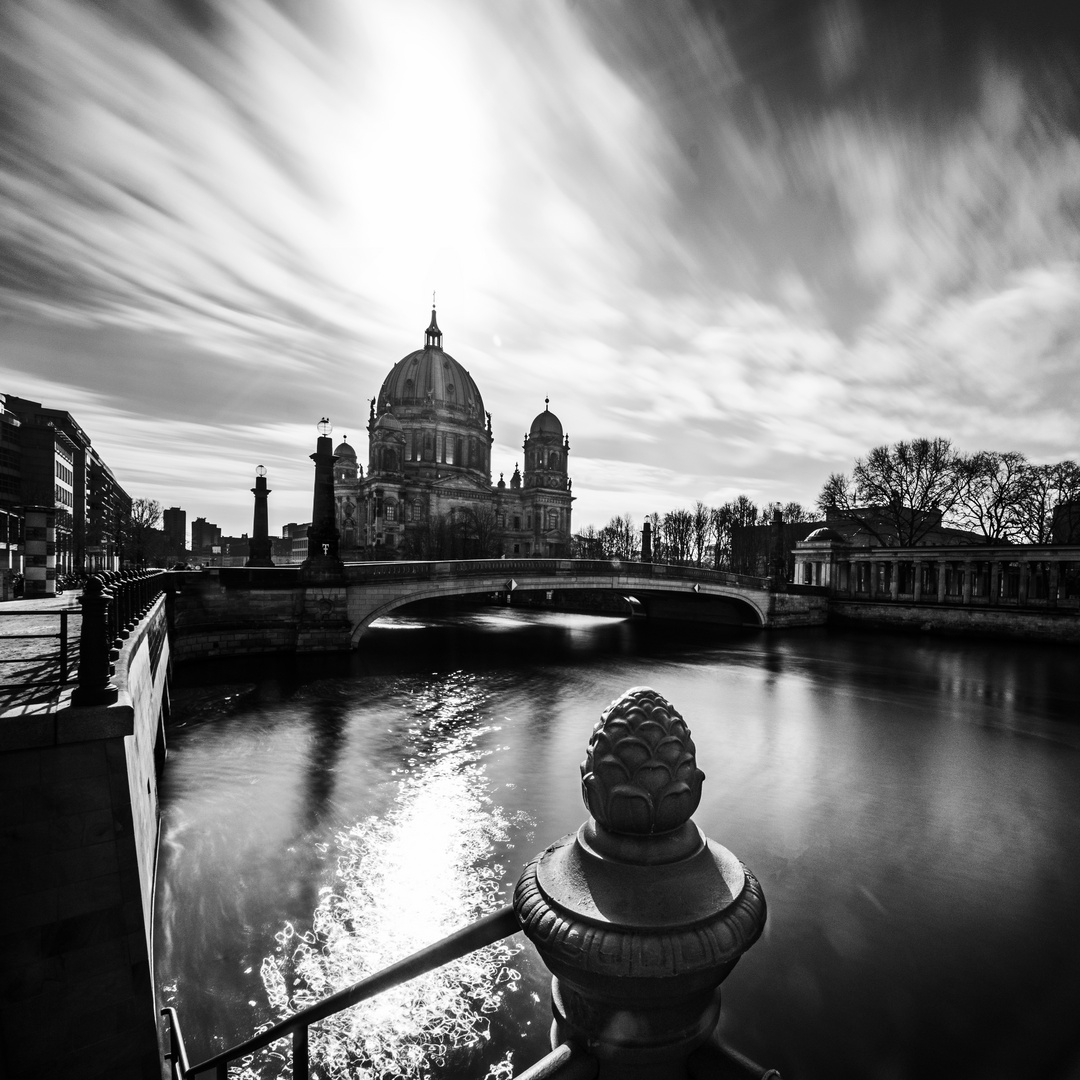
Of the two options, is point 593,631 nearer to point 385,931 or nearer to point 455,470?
point 385,931

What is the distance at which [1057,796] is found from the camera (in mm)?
11047

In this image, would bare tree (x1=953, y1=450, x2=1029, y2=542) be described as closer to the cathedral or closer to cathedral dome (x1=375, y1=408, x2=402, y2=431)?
the cathedral

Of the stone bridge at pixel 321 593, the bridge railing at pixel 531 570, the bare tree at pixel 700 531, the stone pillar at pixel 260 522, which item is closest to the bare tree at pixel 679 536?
the bare tree at pixel 700 531

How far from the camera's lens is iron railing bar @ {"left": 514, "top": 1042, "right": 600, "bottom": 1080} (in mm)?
1775

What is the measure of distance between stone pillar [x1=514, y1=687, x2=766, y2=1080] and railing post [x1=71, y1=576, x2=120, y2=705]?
3.65 metres

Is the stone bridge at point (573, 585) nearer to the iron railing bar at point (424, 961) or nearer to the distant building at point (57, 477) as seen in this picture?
the iron railing bar at point (424, 961)

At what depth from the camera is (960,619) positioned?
111 feet

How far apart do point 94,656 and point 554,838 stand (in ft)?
22.5

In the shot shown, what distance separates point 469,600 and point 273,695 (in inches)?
1560

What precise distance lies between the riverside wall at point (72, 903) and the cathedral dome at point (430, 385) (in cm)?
8433

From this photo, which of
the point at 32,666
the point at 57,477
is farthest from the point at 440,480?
the point at 32,666

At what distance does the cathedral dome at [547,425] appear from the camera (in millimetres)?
90500

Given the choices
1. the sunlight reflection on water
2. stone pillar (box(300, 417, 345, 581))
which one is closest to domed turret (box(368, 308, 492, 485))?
stone pillar (box(300, 417, 345, 581))

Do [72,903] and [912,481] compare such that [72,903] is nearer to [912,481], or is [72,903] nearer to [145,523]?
[912,481]
